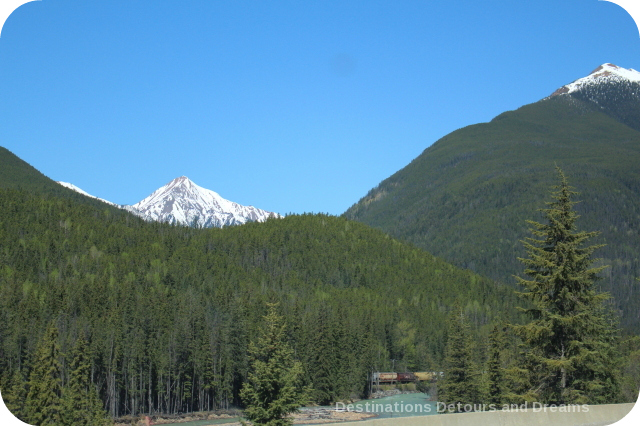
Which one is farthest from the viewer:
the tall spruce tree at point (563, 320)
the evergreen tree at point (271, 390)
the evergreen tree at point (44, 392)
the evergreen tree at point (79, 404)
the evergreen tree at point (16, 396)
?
the evergreen tree at point (16, 396)

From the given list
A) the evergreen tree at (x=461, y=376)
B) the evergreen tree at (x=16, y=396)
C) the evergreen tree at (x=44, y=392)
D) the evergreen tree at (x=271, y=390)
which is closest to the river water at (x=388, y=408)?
the evergreen tree at (x=461, y=376)

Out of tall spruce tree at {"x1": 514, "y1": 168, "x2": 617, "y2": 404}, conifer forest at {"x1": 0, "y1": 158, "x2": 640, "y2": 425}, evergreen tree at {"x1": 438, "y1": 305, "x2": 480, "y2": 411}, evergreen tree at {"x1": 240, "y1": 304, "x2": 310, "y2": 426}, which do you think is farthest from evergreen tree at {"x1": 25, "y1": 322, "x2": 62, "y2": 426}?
tall spruce tree at {"x1": 514, "y1": 168, "x2": 617, "y2": 404}

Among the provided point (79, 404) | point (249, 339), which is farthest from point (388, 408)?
point (79, 404)

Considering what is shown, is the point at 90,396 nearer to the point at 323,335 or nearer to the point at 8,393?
the point at 8,393

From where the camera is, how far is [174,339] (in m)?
106

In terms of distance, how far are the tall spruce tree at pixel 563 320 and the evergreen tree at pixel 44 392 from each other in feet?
135

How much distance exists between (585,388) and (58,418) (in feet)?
151

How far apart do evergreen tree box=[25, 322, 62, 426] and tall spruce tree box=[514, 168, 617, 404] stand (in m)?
41.1

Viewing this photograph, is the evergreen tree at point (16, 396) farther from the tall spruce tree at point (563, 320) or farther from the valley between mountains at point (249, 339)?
the tall spruce tree at point (563, 320)

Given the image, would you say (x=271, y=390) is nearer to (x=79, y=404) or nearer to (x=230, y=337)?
(x=79, y=404)

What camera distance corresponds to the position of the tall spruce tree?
31.3 metres

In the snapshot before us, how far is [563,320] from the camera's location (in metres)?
31.1

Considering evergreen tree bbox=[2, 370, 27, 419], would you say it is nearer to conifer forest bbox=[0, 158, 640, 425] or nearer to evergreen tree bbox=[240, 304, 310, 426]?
conifer forest bbox=[0, 158, 640, 425]

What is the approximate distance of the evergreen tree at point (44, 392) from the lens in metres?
62.2
